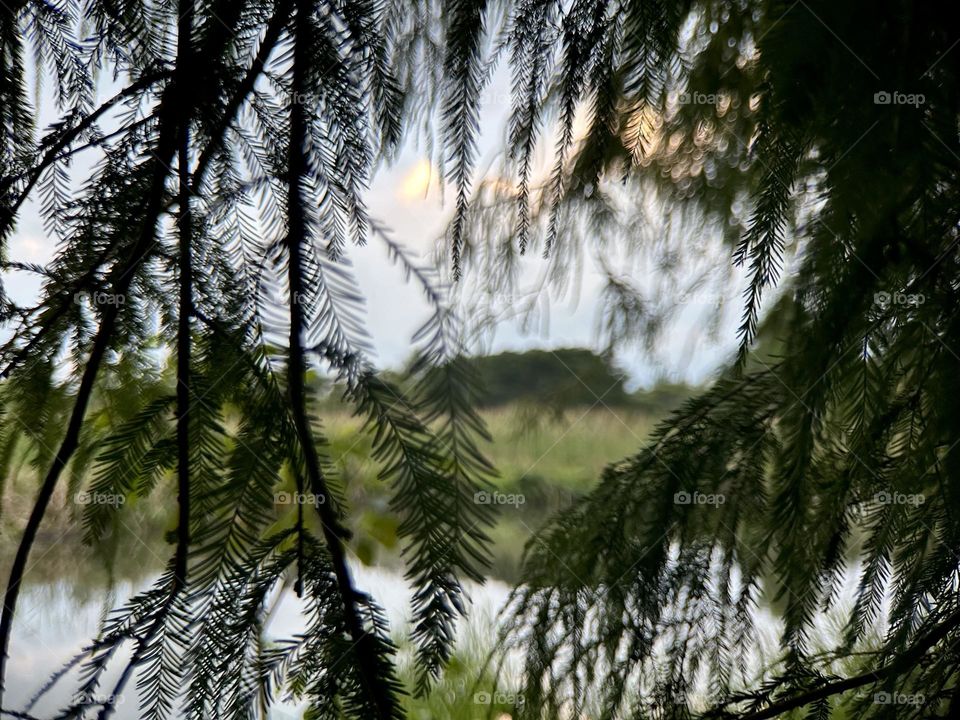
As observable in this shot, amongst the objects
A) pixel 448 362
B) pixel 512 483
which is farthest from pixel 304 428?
pixel 512 483

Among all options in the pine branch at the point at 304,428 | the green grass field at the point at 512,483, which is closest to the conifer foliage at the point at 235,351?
the pine branch at the point at 304,428

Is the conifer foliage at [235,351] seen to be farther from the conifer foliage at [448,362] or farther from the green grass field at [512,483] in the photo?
the green grass field at [512,483]

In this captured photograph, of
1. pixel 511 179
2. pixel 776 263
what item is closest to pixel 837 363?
pixel 776 263

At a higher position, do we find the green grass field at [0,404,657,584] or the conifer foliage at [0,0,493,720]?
the green grass field at [0,404,657,584]

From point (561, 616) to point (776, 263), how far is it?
0.35 metres

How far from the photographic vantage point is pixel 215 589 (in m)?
0.33

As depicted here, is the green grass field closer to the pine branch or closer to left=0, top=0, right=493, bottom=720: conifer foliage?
left=0, top=0, right=493, bottom=720: conifer foliage

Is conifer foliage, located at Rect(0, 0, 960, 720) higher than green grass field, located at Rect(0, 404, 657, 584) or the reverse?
the reverse

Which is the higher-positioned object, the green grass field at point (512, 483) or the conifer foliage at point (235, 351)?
the green grass field at point (512, 483)

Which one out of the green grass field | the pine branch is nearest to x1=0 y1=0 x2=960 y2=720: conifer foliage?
the pine branch

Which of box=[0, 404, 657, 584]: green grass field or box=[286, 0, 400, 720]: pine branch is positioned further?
box=[0, 404, 657, 584]: green grass field

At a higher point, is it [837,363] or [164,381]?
[164,381]

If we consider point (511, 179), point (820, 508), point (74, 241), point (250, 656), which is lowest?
point (250, 656)

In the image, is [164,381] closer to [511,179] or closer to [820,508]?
[511,179]
